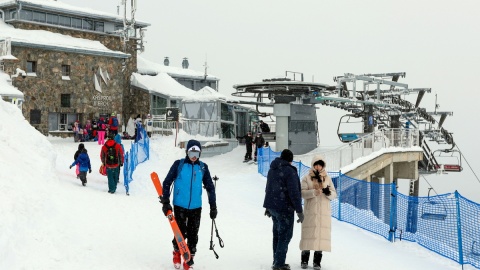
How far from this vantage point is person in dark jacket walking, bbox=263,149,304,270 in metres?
7.73

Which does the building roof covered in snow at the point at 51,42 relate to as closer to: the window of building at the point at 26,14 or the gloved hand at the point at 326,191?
the window of building at the point at 26,14

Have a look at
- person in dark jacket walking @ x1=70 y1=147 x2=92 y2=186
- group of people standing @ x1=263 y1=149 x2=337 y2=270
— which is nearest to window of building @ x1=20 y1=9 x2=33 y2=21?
person in dark jacket walking @ x1=70 y1=147 x2=92 y2=186

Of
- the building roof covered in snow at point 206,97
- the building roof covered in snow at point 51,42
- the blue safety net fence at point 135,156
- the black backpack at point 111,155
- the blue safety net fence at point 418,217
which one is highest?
the building roof covered in snow at point 51,42

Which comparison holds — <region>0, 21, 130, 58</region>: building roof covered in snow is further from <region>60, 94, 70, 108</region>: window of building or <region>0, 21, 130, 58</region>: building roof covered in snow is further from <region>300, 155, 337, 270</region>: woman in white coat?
<region>300, 155, 337, 270</region>: woman in white coat

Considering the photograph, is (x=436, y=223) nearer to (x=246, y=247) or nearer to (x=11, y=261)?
(x=246, y=247)

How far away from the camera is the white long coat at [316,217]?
8.26 m

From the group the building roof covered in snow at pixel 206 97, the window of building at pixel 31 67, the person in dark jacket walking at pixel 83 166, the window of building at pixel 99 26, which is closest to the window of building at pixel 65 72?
the window of building at pixel 31 67

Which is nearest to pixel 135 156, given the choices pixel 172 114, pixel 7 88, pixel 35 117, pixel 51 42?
pixel 172 114

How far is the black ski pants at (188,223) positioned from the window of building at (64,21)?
35813mm

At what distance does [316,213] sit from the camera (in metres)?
8.35

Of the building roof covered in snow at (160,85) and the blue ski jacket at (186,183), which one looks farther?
the building roof covered in snow at (160,85)

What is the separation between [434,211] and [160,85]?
34.0 m

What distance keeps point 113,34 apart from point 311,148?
63.2 feet

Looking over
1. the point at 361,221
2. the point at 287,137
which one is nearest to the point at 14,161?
the point at 361,221
